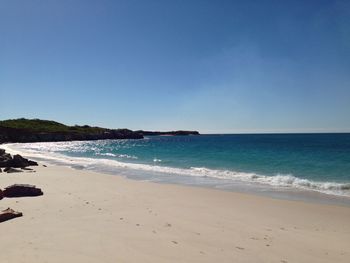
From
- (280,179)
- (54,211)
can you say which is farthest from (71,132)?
(54,211)

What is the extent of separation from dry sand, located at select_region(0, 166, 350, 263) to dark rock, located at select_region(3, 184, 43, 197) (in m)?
0.40

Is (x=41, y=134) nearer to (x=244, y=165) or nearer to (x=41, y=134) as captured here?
(x=41, y=134)

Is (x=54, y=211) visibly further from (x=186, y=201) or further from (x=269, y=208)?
(x=269, y=208)

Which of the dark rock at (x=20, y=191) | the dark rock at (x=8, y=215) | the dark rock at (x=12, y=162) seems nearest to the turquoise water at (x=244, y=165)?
the dark rock at (x=12, y=162)

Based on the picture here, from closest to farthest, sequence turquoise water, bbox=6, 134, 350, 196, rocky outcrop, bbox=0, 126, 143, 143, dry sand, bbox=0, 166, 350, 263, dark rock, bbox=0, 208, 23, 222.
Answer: dry sand, bbox=0, 166, 350, 263 → dark rock, bbox=0, 208, 23, 222 → turquoise water, bbox=6, 134, 350, 196 → rocky outcrop, bbox=0, 126, 143, 143

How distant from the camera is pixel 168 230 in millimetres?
7738

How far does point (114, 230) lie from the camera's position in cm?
750

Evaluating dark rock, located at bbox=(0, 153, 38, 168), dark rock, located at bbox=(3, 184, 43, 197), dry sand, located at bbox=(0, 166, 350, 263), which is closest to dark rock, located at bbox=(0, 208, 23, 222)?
dry sand, located at bbox=(0, 166, 350, 263)

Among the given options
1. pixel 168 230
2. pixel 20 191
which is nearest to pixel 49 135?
pixel 20 191

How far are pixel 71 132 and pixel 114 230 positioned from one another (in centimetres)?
12907

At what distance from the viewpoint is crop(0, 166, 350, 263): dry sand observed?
6.09m

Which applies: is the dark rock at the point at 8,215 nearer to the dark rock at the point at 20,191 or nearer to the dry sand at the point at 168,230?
the dry sand at the point at 168,230

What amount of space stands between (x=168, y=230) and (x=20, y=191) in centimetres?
597

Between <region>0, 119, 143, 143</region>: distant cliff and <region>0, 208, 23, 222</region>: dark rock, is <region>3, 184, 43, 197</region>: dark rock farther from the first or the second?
<region>0, 119, 143, 143</region>: distant cliff
